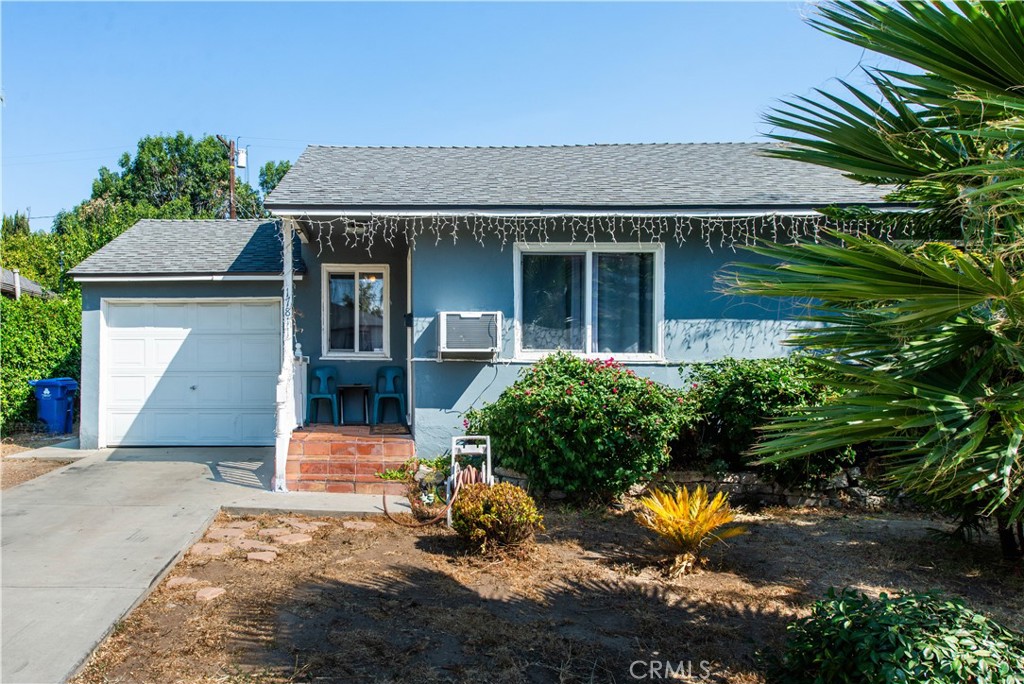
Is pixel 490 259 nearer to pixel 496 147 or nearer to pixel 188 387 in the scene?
pixel 496 147

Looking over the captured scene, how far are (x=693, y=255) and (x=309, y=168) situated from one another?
18.3ft

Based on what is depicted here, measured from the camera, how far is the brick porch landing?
7.82 metres

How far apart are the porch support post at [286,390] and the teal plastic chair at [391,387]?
1462mm

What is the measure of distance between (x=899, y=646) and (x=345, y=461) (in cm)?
636

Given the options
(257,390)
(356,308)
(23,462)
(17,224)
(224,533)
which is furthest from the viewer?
(17,224)

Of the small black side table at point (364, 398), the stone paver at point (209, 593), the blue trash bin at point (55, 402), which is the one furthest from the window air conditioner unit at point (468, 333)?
the blue trash bin at point (55, 402)

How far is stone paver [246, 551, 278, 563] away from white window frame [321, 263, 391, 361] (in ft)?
14.5

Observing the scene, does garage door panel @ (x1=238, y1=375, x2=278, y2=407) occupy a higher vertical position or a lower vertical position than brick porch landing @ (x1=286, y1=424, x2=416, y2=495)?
higher

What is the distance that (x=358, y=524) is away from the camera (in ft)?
21.8

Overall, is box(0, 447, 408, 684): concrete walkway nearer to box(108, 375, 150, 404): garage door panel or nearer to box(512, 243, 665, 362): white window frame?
box(108, 375, 150, 404): garage door panel

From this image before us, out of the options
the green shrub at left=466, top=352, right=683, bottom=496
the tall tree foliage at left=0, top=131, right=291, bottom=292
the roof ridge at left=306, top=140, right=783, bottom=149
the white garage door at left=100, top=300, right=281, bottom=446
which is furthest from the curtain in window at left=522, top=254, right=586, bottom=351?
the tall tree foliage at left=0, top=131, right=291, bottom=292

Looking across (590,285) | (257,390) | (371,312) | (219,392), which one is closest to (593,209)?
(590,285)

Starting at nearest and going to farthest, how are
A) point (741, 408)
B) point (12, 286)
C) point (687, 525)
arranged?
point (687, 525), point (741, 408), point (12, 286)

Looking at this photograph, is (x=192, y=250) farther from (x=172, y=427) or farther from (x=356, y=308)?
(x=356, y=308)
